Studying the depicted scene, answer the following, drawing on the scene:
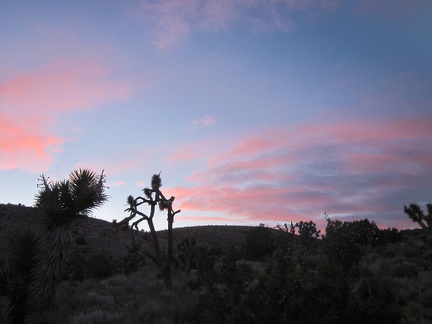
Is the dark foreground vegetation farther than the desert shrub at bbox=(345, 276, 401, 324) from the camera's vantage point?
Yes

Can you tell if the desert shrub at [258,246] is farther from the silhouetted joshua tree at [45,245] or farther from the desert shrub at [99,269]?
the silhouetted joshua tree at [45,245]

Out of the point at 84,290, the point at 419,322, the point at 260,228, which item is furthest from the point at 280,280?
the point at 260,228

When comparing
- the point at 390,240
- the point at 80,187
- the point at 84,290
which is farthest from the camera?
the point at 390,240

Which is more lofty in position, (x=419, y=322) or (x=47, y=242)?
(x=47, y=242)

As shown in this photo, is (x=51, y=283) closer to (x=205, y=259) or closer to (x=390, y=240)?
(x=205, y=259)

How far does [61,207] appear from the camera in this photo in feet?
49.7

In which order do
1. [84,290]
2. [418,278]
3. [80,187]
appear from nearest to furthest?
1. [80,187]
2. [418,278]
3. [84,290]

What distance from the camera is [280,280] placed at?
10.8 meters

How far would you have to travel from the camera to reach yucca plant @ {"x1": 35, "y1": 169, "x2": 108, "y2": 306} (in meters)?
14.0

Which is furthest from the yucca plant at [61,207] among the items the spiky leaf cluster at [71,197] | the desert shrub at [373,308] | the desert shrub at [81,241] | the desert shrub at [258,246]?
the desert shrub at [81,241]

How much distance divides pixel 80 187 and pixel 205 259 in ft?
19.3

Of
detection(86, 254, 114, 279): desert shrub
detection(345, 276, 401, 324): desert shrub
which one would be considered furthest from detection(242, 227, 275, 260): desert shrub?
detection(345, 276, 401, 324): desert shrub

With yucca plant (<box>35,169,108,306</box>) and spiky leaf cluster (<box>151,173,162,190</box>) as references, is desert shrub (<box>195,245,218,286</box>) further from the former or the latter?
spiky leaf cluster (<box>151,173,162,190</box>)

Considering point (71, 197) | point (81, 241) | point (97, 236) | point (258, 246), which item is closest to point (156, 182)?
point (71, 197)
